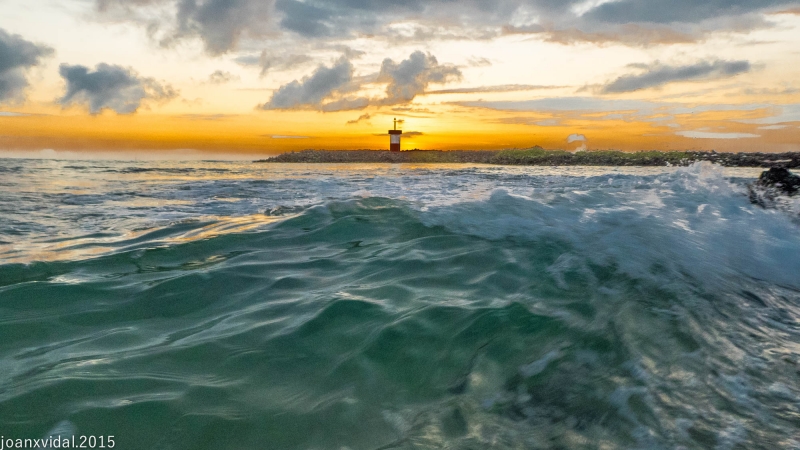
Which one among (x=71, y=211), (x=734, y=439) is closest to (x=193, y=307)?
(x=734, y=439)

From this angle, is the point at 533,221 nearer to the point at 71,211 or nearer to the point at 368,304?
the point at 368,304

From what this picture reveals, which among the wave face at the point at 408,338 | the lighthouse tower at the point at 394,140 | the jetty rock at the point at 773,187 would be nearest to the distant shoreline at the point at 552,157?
the lighthouse tower at the point at 394,140

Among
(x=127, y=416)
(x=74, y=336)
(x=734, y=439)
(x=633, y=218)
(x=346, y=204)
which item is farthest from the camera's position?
(x=346, y=204)

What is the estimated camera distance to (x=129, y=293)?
3.40 meters

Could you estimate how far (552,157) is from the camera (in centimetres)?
4078

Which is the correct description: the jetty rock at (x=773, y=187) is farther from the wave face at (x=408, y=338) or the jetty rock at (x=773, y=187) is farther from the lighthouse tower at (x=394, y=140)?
the lighthouse tower at (x=394, y=140)

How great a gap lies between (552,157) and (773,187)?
34006 millimetres

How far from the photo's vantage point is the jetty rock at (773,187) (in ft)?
25.0

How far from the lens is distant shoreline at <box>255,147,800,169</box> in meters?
Result: 35.0

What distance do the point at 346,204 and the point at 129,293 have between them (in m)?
4.14

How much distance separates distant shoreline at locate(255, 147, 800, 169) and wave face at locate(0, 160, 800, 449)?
22.6 m

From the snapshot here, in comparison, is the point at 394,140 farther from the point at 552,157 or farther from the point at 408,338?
the point at 408,338

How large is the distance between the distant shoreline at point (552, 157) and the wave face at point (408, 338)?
74.0 ft

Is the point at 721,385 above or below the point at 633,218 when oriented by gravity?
below
